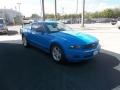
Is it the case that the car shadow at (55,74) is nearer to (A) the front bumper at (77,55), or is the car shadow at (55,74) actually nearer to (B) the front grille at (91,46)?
(A) the front bumper at (77,55)

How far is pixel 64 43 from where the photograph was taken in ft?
20.3

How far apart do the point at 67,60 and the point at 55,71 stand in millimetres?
687

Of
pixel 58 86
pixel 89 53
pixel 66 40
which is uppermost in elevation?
pixel 66 40

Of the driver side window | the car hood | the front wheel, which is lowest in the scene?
the front wheel

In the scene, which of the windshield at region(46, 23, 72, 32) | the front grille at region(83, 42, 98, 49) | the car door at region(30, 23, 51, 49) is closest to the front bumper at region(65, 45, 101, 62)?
the front grille at region(83, 42, 98, 49)

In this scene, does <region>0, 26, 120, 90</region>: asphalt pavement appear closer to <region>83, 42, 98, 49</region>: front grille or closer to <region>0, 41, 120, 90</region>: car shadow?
<region>0, 41, 120, 90</region>: car shadow

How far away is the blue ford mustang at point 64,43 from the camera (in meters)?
6.05

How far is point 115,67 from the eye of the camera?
19.9 feet

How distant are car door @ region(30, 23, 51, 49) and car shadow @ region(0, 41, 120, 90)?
564 millimetres

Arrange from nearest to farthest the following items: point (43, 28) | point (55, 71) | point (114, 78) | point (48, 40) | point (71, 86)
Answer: point (71, 86)
point (114, 78)
point (55, 71)
point (48, 40)
point (43, 28)

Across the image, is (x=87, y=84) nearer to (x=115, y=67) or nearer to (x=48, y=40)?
(x=115, y=67)

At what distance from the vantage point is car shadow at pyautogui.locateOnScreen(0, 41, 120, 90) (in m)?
4.73

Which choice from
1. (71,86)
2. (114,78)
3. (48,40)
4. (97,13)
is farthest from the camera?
(97,13)

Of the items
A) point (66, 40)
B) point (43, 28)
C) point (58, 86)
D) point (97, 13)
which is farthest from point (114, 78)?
point (97, 13)
